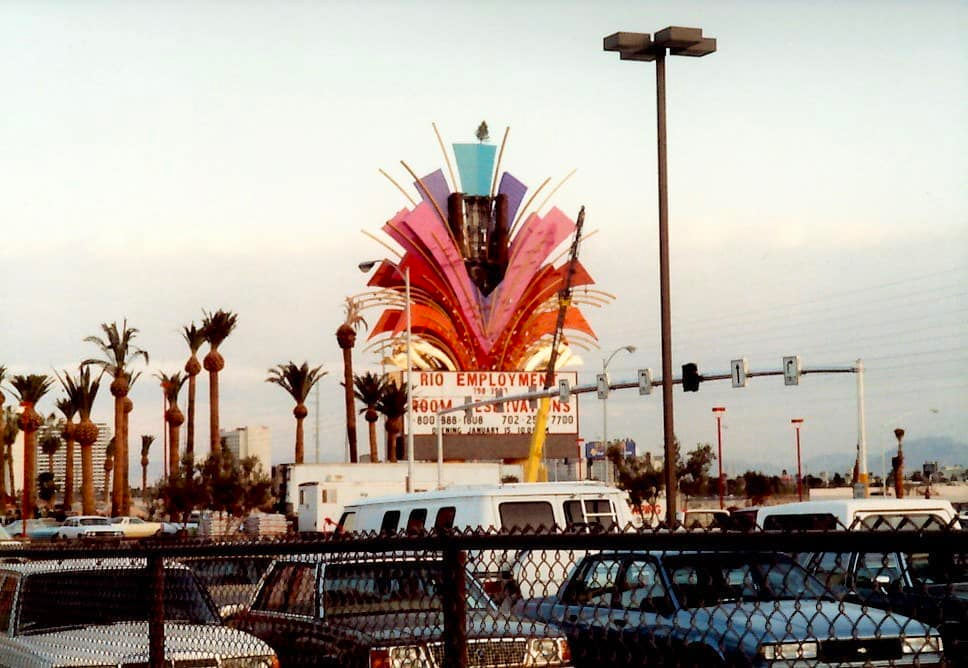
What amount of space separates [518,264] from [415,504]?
66.6 meters

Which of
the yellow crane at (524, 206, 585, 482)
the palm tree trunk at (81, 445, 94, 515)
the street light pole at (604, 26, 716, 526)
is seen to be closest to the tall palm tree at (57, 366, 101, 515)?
the palm tree trunk at (81, 445, 94, 515)

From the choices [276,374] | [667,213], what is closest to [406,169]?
[276,374]

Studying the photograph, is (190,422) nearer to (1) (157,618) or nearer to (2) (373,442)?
(2) (373,442)

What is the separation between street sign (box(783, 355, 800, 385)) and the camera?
131ft

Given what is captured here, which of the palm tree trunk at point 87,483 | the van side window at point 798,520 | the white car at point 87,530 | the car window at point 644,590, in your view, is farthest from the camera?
the palm tree trunk at point 87,483

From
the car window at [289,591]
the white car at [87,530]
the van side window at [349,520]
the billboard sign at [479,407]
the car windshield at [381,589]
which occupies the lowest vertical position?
the white car at [87,530]

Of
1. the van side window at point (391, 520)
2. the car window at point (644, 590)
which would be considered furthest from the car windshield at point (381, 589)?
the van side window at point (391, 520)

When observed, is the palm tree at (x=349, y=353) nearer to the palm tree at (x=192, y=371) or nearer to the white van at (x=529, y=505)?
the palm tree at (x=192, y=371)

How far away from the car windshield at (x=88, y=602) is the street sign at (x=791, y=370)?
31517mm

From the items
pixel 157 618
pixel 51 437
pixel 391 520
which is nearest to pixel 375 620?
pixel 157 618

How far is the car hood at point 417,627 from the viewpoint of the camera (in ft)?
23.8

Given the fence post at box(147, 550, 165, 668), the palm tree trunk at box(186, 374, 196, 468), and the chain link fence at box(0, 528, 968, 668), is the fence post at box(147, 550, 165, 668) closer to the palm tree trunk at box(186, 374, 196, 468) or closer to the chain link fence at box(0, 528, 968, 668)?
the chain link fence at box(0, 528, 968, 668)

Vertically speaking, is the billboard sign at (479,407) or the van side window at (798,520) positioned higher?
the billboard sign at (479,407)

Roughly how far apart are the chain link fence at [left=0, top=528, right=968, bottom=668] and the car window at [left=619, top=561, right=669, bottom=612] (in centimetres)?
2
